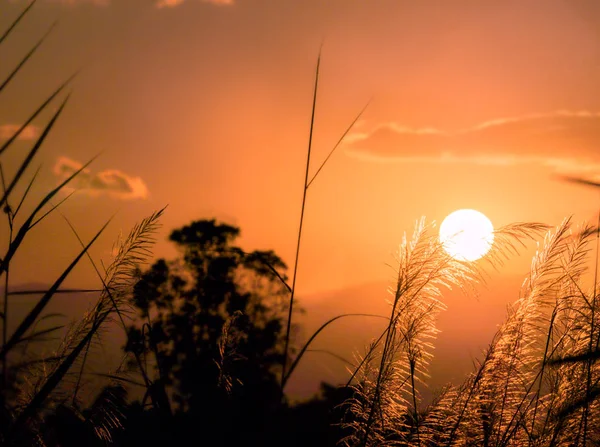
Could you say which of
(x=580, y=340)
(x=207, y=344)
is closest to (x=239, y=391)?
(x=580, y=340)

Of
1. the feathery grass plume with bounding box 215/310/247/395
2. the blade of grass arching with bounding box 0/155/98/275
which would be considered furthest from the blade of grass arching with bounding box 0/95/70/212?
the feathery grass plume with bounding box 215/310/247/395

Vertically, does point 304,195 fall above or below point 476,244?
below

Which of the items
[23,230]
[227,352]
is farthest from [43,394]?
[227,352]

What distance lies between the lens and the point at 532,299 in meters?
2.55

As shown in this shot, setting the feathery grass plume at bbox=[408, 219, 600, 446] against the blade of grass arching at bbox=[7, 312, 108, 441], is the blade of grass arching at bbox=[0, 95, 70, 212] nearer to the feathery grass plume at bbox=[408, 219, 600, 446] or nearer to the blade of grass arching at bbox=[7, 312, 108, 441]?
the blade of grass arching at bbox=[7, 312, 108, 441]

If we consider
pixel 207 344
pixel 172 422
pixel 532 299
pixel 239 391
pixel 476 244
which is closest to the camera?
pixel 172 422

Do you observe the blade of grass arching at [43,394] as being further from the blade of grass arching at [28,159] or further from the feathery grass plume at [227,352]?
the feathery grass plume at [227,352]

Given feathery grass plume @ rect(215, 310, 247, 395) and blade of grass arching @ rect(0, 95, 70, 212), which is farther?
feathery grass plume @ rect(215, 310, 247, 395)

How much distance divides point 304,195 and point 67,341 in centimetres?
90

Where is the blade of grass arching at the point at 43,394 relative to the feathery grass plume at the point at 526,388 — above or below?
below

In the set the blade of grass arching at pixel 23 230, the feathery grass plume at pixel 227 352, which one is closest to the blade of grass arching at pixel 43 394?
the blade of grass arching at pixel 23 230

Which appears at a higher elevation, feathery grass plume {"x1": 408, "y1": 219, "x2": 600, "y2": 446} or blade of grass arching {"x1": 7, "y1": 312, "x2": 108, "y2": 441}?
feathery grass plume {"x1": 408, "y1": 219, "x2": 600, "y2": 446}

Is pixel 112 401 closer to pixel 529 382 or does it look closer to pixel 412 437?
pixel 412 437

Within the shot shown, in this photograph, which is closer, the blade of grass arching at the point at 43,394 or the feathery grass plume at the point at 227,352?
the blade of grass arching at the point at 43,394
